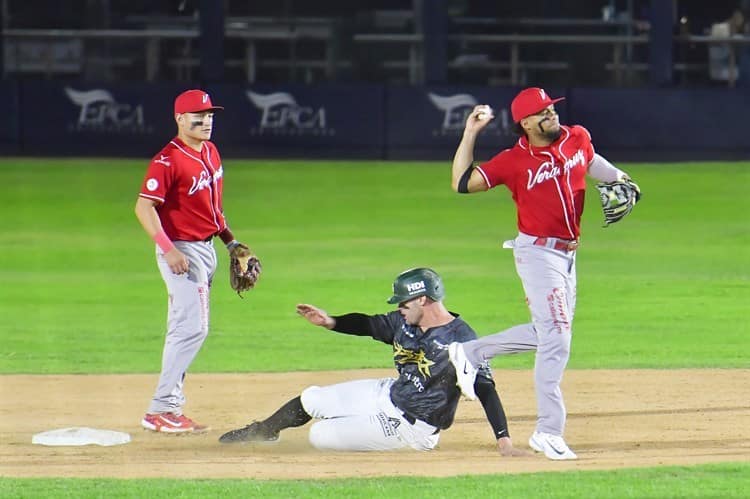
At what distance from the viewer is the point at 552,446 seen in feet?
25.7

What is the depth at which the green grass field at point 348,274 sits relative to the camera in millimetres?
11469

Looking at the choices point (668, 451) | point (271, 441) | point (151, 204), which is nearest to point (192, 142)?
point (151, 204)

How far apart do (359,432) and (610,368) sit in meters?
3.75

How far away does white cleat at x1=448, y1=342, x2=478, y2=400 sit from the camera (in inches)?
299

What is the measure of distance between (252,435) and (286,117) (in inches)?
759

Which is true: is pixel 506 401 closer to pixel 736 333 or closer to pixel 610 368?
pixel 610 368

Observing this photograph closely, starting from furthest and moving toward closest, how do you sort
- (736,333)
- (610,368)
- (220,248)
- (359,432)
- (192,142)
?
(220,248) < (736,333) < (610,368) < (192,142) < (359,432)

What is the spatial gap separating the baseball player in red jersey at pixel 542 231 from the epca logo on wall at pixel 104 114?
2007 centimetres

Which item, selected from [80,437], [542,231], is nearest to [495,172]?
[542,231]

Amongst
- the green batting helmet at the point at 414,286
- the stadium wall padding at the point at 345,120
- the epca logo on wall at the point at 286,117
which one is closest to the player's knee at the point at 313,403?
the green batting helmet at the point at 414,286

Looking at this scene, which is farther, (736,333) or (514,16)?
(514,16)

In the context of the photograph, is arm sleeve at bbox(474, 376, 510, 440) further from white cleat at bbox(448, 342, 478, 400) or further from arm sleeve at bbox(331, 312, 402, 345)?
arm sleeve at bbox(331, 312, 402, 345)

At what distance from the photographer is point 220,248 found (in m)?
18.5

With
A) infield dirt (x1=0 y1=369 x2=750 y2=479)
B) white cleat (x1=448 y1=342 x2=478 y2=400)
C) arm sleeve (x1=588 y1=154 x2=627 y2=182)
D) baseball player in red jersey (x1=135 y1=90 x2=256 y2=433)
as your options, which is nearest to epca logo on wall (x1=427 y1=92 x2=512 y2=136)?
infield dirt (x1=0 y1=369 x2=750 y2=479)
